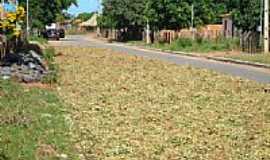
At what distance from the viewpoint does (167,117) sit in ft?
44.5

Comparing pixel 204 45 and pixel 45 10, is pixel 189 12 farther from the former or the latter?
pixel 45 10

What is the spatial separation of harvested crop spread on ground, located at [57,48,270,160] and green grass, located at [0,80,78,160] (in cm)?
28

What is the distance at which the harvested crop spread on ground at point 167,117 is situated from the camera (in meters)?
10.1

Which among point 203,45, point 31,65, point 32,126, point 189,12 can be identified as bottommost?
point 203,45

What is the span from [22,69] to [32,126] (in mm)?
9123

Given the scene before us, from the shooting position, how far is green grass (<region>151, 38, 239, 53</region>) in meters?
51.3

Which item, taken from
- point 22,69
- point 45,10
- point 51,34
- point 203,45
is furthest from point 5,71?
point 51,34

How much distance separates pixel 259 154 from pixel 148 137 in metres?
Result: 2.02

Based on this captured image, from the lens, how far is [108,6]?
3524 inches

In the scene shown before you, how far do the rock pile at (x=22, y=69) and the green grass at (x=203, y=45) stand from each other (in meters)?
29.5

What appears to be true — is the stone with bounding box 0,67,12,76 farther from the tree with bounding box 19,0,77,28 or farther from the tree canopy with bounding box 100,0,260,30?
the tree with bounding box 19,0,77,28

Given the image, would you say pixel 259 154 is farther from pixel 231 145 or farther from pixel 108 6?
pixel 108 6

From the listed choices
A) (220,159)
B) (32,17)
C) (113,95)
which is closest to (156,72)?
(113,95)

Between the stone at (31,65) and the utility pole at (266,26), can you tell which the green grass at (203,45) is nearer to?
the utility pole at (266,26)
